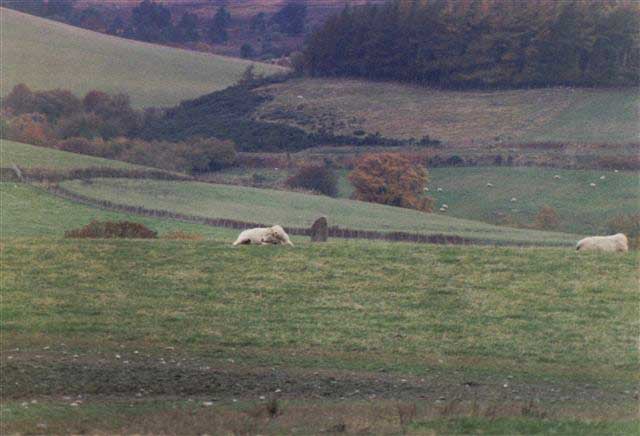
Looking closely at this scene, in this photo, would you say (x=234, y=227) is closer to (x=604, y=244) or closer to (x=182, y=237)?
(x=182, y=237)

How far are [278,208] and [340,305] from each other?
29.9 m

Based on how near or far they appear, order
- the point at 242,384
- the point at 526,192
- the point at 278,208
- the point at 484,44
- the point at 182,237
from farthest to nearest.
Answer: the point at 484,44 → the point at 526,192 → the point at 278,208 → the point at 182,237 → the point at 242,384

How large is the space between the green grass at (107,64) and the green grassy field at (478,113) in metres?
13.5

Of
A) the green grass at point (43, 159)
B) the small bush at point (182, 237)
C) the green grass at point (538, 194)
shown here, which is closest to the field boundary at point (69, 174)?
the green grass at point (43, 159)

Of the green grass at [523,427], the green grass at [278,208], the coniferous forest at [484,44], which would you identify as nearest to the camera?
the green grass at [523,427]

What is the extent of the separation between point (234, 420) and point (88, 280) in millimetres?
A: 8823

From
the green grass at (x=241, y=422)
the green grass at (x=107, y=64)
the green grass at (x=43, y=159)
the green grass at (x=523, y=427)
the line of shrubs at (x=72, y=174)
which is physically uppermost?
the green grass at (x=107, y=64)

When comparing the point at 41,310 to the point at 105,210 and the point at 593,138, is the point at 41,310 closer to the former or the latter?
the point at 105,210

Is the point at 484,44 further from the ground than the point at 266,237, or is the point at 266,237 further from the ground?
the point at 484,44

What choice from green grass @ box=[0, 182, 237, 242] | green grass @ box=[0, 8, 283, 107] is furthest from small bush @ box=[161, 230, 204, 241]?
green grass @ box=[0, 8, 283, 107]

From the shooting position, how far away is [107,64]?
97.2 meters

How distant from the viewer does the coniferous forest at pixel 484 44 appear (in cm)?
7831

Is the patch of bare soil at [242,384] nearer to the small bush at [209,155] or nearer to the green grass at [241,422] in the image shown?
the green grass at [241,422]

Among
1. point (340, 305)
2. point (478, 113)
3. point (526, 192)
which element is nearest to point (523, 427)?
point (340, 305)
